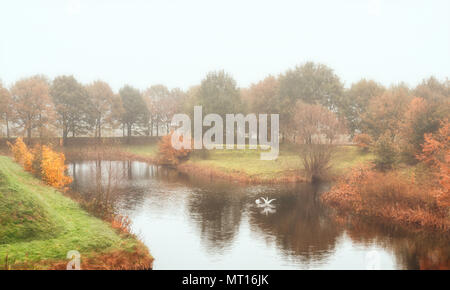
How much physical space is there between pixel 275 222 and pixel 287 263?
8.01 metres

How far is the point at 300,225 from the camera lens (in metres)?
26.9

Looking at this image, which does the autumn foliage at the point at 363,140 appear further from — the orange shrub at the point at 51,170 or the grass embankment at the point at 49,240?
the grass embankment at the point at 49,240

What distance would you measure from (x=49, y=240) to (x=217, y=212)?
1451 centimetres

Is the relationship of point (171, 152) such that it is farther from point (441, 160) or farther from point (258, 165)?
point (441, 160)

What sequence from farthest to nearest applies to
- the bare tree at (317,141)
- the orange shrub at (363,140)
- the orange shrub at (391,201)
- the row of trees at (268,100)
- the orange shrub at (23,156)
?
the row of trees at (268,100) → the orange shrub at (363,140) → the bare tree at (317,141) → the orange shrub at (23,156) → the orange shrub at (391,201)

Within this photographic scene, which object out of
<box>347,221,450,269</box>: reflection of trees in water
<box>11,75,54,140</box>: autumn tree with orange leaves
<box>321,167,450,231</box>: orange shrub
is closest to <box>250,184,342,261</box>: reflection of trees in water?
<box>347,221,450,269</box>: reflection of trees in water

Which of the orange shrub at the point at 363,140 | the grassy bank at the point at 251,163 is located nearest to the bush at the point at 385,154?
the grassy bank at the point at 251,163

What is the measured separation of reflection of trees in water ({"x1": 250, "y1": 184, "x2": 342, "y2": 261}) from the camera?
2180 cm

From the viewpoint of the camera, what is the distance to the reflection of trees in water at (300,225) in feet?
71.5

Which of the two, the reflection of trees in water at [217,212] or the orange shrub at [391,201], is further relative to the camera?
the orange shrub at [391,201]

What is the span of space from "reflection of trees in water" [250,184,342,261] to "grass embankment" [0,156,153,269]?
8.71 m

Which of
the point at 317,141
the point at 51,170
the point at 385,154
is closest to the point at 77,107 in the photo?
the point at 51,170
